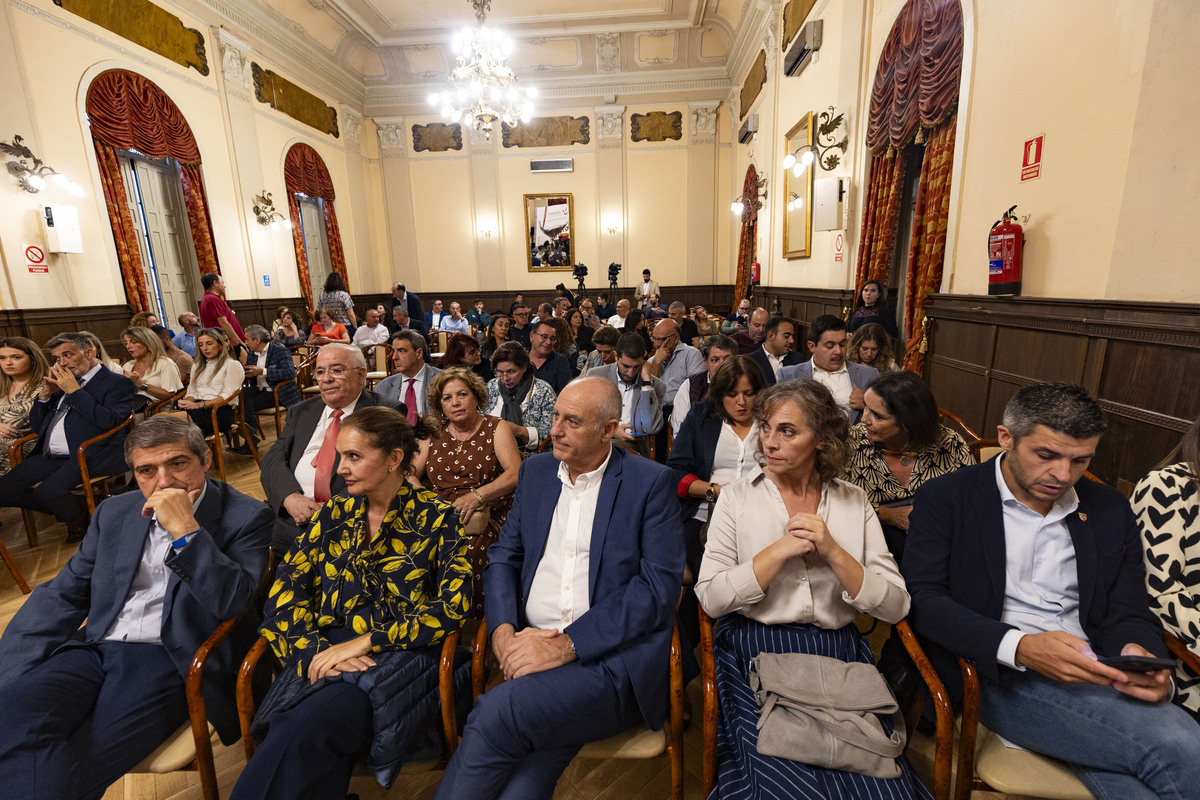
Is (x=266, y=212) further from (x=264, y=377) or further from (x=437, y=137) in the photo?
(x=264, y=377)

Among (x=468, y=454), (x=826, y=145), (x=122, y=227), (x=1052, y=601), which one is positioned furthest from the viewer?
(x=122, y=227)

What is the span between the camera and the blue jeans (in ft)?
3.76

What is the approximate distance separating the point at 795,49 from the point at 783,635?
6.89 m

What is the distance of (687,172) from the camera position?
11227 mm

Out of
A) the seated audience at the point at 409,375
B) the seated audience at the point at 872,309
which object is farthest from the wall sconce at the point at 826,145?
the seated audience at the point at 409,375

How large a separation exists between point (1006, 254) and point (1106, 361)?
861 mm

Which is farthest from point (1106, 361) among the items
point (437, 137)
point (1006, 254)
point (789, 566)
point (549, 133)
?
point (437, 137)

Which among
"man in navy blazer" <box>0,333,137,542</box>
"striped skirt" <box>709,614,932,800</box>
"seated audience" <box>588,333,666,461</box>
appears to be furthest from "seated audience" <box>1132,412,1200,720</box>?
"man in navy blazer" <box>0,333,137,542</box>

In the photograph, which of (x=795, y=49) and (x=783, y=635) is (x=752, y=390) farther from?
(x=795, y=49)

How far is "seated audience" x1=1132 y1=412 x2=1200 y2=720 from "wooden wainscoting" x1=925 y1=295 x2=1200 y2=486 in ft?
3.70

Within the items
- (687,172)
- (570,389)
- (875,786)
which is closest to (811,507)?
(875,786)

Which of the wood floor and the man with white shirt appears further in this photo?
the man with white shirt

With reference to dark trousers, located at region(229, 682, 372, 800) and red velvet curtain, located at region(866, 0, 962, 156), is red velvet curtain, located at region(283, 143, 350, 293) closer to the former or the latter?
red velvet curtain, located at region(866, 0, 962, 156)

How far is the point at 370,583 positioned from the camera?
1.56 metres
